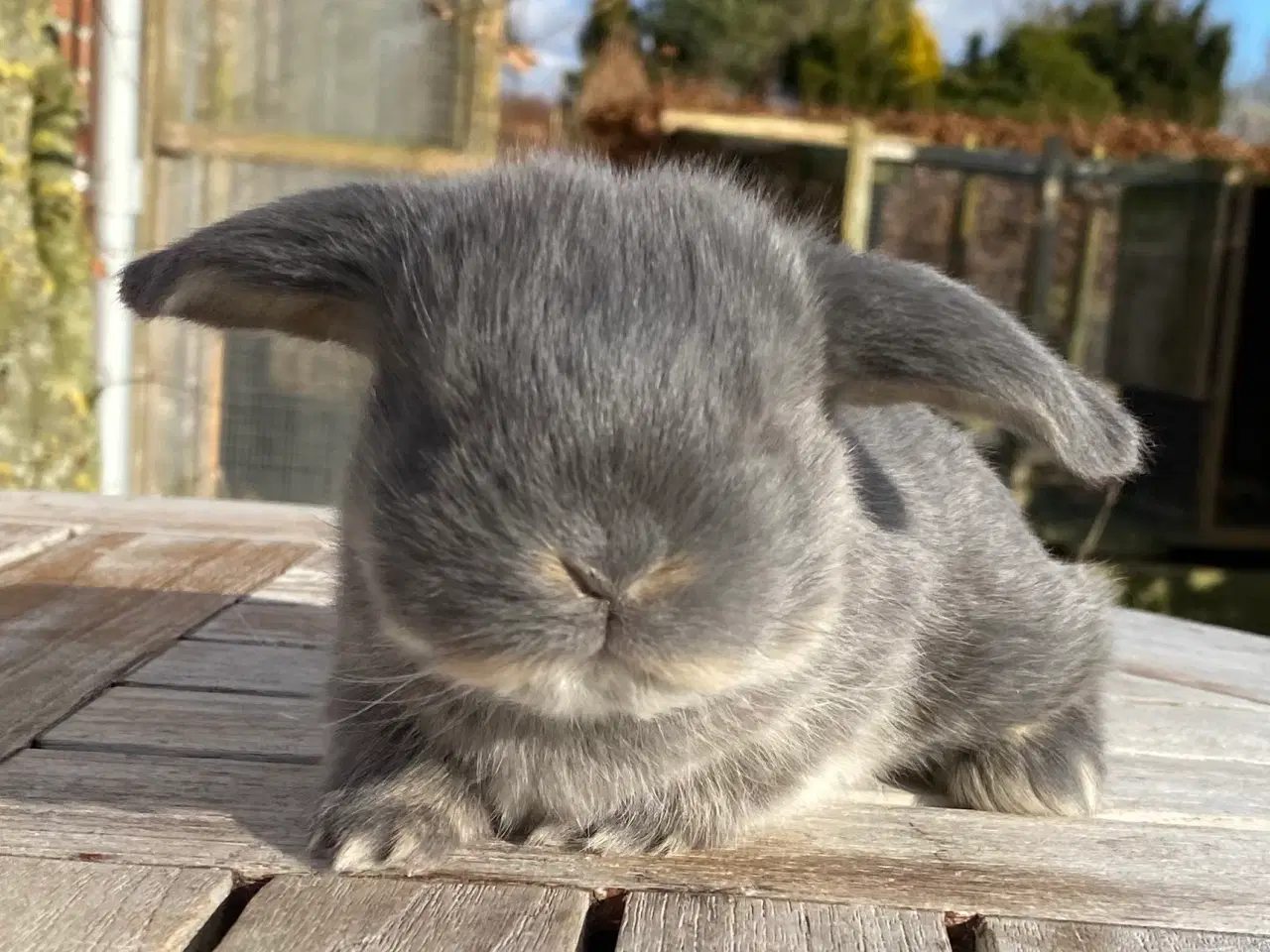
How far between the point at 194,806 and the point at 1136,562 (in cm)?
597

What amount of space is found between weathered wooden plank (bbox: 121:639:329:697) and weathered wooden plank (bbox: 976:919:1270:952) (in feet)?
3.93

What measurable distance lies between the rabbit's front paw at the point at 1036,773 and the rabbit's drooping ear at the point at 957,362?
0.50 metres

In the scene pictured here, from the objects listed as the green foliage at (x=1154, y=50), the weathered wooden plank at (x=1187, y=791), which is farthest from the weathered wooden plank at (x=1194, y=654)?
the green foliage at (x=1154, y=50)

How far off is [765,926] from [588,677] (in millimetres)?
387

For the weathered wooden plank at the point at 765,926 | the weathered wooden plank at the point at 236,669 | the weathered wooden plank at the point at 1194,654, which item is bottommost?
the weathered wooden plank at the point at 1194,654

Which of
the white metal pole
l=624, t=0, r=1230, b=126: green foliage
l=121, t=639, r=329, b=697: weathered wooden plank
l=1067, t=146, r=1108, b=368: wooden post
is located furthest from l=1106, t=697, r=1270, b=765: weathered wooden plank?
l=624, t=0, r=1230, b=126: green foliage

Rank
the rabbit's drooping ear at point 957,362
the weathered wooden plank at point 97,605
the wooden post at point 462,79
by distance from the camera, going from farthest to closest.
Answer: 1. the wooden post at point 462,79
2. the weathered wooden plank at point 97,605
3. the rabbit's drooping ear at point 957,362

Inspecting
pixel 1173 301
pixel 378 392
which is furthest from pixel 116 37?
pixel 1173 301

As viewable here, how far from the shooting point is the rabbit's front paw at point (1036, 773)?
66.6 inches

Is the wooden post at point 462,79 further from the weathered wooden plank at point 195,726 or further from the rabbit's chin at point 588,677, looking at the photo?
the rabbit's chin at point 588,677

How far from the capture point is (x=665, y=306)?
1.24 m

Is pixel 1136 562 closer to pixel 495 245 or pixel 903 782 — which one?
pixel 903 782

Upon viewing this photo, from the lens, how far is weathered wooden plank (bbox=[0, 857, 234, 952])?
1183 mm

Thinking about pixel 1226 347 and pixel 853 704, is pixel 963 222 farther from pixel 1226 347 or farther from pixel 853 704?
Answer: pixel 853 704
